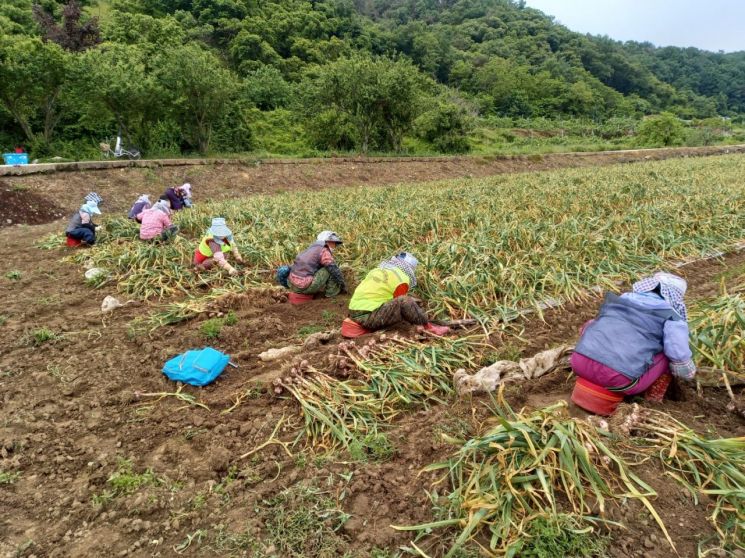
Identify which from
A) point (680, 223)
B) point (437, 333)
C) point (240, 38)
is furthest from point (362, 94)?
point (240, 38)

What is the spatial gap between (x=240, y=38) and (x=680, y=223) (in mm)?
41592

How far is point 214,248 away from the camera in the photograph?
246 inches

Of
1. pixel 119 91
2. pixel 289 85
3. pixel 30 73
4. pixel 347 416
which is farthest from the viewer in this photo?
pixel 289 85

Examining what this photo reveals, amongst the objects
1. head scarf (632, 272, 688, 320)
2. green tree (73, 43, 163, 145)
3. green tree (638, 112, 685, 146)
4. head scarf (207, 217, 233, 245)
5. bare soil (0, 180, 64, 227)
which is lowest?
bare soil (0, 180, 64, 227)

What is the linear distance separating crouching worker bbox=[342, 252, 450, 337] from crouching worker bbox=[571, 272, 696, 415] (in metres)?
1.58

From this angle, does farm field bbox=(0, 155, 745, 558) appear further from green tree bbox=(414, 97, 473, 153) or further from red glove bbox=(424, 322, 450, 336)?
green tree bbox=(414, 97, 473, 153)

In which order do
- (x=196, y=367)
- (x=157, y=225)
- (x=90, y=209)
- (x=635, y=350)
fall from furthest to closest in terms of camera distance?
(x=90, y=209) → (x=157, y=225) → (x=196, y=367) → (x=635, y=350)

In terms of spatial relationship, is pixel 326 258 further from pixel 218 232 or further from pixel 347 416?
pixel 347 416

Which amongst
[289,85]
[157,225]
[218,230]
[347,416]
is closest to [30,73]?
[157,225]

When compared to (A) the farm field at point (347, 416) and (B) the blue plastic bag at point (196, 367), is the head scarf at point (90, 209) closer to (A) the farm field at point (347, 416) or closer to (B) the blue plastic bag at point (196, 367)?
(A) the farm field at point (347, 416)

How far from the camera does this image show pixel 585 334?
297 cm

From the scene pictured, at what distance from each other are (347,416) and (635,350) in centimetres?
195

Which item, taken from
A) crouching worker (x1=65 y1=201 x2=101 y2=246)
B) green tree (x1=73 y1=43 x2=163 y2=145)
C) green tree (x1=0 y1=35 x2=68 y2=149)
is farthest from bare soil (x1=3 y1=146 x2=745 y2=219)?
crouching worker (x1=65 y1=201 x2=101 y2=246)

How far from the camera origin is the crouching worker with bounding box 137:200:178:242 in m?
7.04
